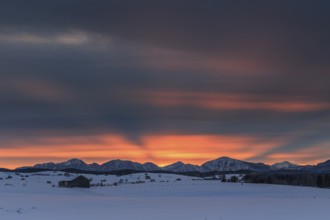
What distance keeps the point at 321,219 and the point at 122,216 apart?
41.8 ft

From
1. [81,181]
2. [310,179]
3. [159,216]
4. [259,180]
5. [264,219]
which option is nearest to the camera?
[264,219]

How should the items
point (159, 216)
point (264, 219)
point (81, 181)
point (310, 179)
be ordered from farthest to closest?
1. point (310, 179)
2. point (81, 181)
3. point (159, 216)
4. point (264, 219)

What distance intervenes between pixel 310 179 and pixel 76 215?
167m

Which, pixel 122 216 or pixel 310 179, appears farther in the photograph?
pixel 310 179

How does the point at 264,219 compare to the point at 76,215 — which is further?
the point at 76,215

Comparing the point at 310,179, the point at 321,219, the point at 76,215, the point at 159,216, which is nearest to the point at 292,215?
the point at 321,219

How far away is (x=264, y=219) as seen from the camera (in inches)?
Answer: 1362

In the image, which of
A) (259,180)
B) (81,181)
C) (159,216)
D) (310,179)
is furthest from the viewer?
(310,179)

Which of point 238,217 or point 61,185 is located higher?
point 61,185

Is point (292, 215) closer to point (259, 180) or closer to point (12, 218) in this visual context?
point (12, 218)

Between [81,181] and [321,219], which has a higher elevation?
[81,181]

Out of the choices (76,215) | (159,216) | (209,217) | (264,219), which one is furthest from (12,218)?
(264,219)

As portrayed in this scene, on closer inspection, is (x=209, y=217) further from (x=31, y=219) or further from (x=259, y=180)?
(x=259, y=180)

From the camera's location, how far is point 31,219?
35.6 metres
